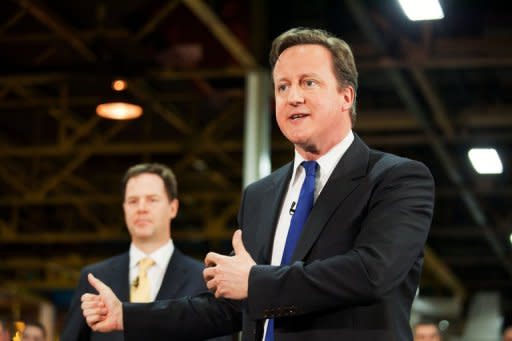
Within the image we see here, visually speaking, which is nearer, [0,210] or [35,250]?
[0,210]

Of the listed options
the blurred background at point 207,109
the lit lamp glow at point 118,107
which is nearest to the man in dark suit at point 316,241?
the blurred background at point 207,109

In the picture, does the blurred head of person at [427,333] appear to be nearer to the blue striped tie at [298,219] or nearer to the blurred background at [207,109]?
the blurred background at [207,109]

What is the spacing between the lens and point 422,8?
8.14m

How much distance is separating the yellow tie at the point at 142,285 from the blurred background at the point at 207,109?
4.39 metres

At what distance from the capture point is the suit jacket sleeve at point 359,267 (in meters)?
2.66

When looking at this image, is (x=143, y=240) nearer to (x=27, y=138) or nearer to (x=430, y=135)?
(x=430, y=135)

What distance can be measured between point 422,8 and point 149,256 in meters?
3.82

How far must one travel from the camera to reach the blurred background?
10531 mm

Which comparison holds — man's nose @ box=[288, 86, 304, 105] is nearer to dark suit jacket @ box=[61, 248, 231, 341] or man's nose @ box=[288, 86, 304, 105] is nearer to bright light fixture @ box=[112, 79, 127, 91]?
dark suit jacket @ box=[61, 248, 231, 341]

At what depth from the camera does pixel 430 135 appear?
1399 centimetres

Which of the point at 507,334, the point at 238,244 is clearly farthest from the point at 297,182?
the point at 507,334

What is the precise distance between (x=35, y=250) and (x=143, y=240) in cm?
1882

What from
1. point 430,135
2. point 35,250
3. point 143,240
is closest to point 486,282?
point 35,250

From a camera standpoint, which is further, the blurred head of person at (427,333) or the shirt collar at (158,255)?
Answer: the blurred head of person at (427,333)
